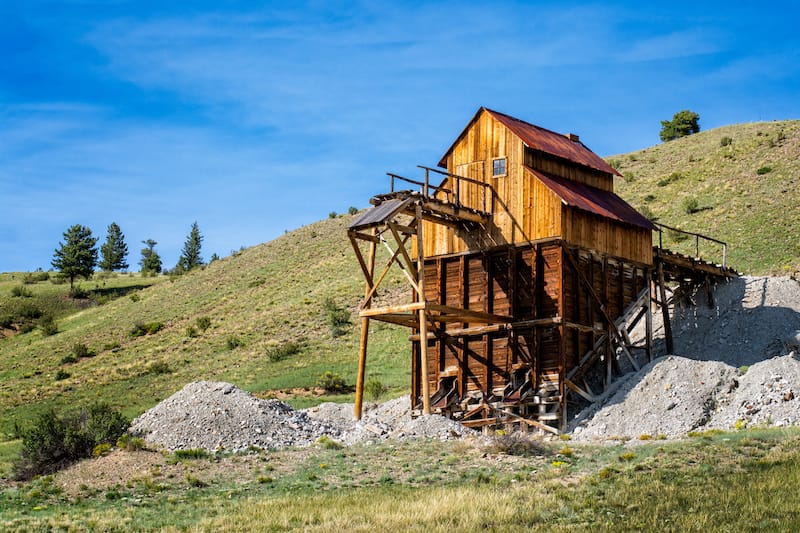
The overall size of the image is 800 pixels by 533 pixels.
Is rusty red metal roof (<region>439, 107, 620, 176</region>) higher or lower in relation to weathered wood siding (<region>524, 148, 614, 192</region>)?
higher

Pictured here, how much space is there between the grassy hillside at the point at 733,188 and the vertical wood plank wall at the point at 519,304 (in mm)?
17568

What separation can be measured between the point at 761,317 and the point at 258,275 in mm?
57815

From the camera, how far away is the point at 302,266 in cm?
9288

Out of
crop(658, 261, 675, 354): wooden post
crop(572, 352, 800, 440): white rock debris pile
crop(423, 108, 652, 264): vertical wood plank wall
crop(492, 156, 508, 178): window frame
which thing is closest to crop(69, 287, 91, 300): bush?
crop(423, 108, 652, 264): vertical wood plank wall

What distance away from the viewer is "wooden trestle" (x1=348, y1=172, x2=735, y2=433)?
38094 mm

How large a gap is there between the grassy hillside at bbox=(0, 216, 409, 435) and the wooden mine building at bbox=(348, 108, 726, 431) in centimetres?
1154

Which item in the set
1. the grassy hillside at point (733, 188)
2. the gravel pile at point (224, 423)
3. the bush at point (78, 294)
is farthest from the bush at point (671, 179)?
the bush at point (78, 294)

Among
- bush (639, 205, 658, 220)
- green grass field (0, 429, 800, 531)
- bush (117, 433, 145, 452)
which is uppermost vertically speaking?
bush (639, 205, 658, 220)

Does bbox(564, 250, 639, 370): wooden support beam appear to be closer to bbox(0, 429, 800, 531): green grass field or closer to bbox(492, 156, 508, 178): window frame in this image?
bbox(492, 156, 508, 178): window frame

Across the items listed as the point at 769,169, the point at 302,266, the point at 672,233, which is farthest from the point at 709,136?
the point at 302,266

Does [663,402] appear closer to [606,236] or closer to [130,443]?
[606,236]

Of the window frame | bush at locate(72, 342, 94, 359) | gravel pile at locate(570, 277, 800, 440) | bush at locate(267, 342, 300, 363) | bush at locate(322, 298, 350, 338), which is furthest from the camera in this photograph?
bush at locate(72, 342, 94, 359)

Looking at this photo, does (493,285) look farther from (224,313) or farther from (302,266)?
(302,266)

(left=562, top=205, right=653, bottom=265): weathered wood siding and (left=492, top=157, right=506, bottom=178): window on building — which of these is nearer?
(left=562, top=205, right=653, bottom=265): weathered wood siding
